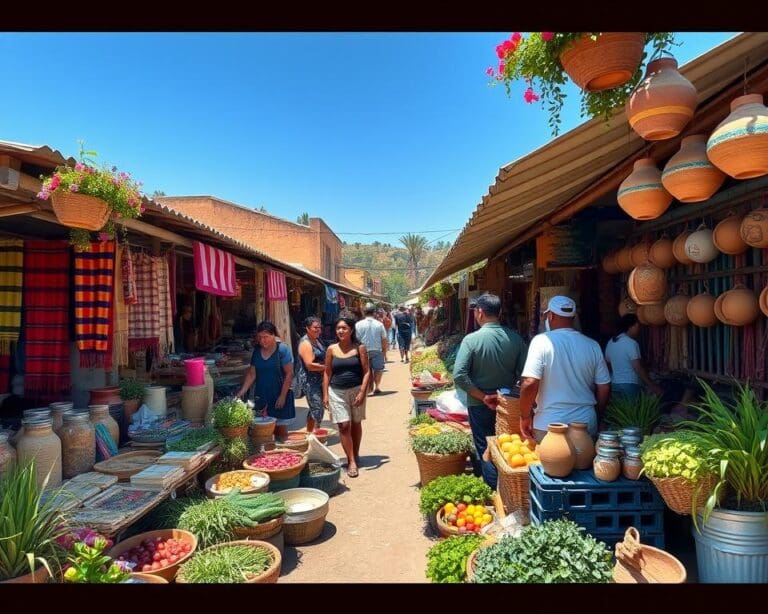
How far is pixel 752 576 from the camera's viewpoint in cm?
243

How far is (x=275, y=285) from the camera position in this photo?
1112 centimetres

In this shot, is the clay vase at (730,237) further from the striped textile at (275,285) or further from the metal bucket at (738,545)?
the striped textile at (275,285)

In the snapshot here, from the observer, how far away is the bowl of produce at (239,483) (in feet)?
14.6

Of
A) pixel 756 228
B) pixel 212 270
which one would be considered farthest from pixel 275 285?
pixel 756 228

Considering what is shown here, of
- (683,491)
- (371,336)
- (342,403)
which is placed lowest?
(342,403)

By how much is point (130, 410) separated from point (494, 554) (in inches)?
A: 165

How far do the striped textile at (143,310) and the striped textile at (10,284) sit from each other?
102 centimetres

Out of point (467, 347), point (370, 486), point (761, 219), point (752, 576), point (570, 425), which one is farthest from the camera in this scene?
point (370, 486)

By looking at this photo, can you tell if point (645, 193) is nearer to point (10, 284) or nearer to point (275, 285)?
point (10, 284)

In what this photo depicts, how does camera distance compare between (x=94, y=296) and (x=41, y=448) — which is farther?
(x=94, y=296)

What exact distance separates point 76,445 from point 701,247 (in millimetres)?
5131

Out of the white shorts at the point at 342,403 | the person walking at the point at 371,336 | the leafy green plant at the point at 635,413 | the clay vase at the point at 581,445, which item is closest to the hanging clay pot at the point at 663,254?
the leafy green plant at the point at 635,413
